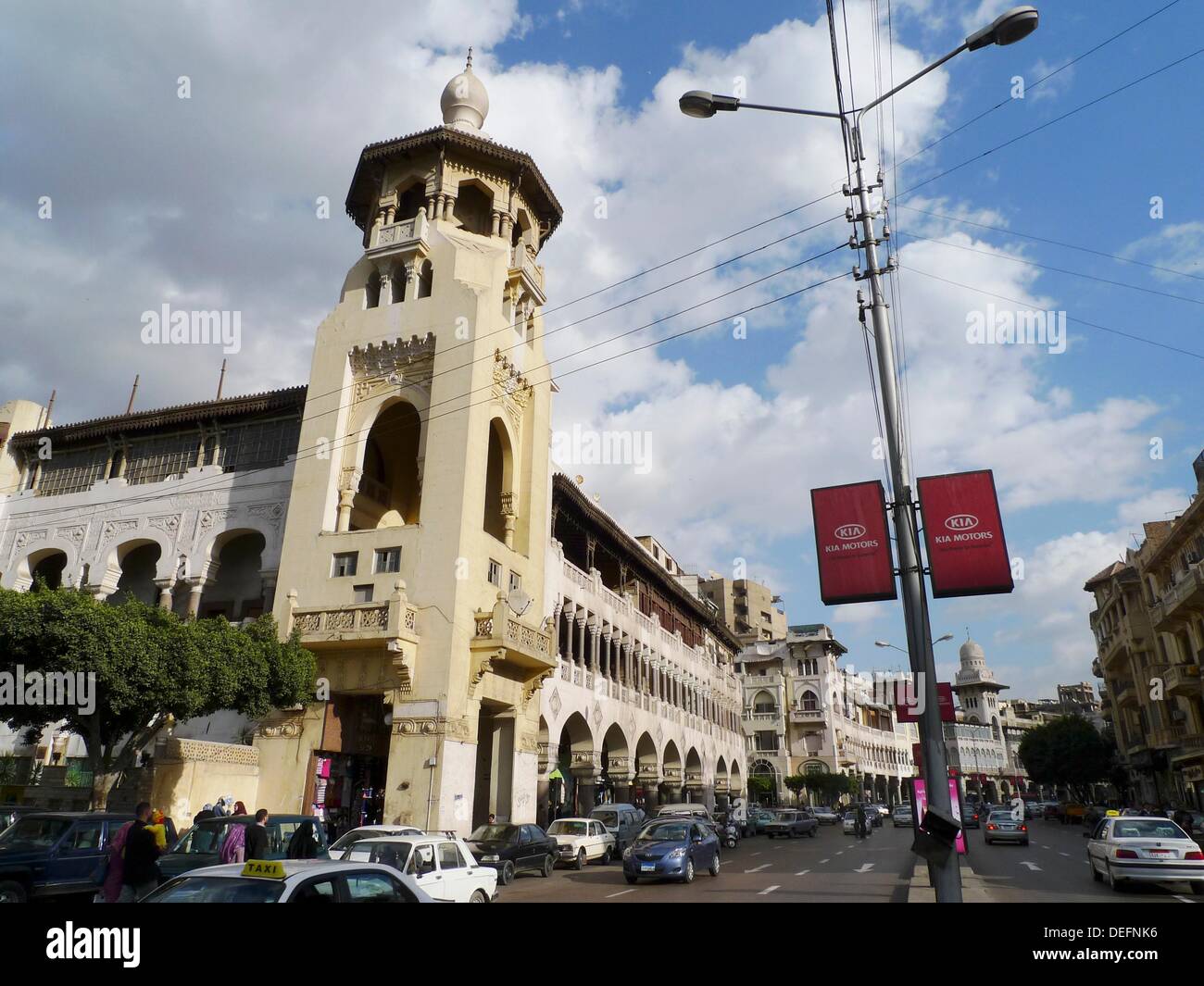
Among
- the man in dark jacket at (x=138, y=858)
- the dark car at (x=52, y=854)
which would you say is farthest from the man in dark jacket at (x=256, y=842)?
the dark car at (x=52, y=854)

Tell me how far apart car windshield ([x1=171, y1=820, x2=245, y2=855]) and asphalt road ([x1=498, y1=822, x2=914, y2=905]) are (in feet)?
14.9

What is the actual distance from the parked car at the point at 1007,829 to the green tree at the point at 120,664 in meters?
28.1

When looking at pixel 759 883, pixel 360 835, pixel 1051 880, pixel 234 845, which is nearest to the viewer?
pixel 234 845

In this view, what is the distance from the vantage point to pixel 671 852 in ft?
59.5

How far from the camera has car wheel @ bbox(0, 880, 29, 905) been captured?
11.7m

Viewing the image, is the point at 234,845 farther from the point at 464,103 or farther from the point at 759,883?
the point at 464,103

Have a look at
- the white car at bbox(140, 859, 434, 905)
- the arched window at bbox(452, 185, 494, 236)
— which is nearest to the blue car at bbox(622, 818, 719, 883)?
the white car at bbox(140, 859, 434, 905)

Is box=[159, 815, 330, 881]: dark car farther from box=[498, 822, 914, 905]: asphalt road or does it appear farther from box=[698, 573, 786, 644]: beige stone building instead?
box=[698, 573, 786, 644]: beige stone building

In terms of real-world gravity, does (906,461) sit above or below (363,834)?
above

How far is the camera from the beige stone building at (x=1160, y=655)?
132 feet

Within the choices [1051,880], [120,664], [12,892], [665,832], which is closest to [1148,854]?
[1051,880]

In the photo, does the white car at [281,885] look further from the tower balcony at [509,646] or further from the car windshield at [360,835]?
the tower balcony at [509,646]

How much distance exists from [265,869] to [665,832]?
15.3 metres

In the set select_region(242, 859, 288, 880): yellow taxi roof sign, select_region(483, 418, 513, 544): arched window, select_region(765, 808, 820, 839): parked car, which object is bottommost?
select_region(765, 808, 820, 839): parked car
